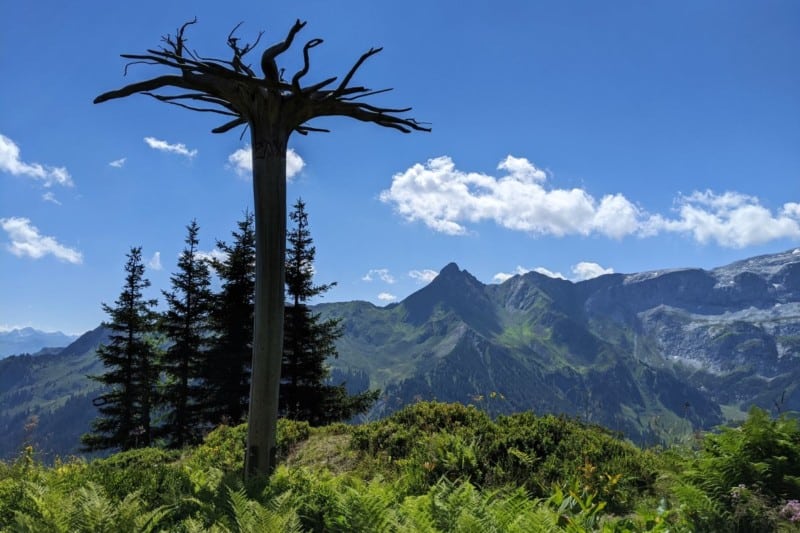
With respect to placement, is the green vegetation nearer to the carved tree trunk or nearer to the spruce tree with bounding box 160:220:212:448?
the carved tree trunk

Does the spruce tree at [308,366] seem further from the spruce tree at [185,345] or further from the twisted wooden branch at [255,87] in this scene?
the twisted wooden branch at [255,87]

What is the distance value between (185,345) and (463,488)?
2899 centimetres

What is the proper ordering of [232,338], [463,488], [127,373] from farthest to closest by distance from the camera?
[127,373] → [232,338] → [463,488]

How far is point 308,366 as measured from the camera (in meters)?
26.9

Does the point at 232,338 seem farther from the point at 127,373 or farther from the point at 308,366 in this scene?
the point at 127,373

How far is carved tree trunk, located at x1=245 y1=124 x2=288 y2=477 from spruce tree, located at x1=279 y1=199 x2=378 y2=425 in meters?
19.6

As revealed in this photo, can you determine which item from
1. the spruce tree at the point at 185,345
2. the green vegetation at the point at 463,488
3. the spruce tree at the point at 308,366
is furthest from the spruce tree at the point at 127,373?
the green vegetation at the point at 463,488

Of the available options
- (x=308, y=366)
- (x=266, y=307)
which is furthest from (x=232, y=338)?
(x=266, y=307)

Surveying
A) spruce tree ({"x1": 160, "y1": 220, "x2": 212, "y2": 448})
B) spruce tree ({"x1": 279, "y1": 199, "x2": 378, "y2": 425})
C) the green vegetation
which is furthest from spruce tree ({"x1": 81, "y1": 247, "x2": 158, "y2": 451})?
Result: the green vegetation

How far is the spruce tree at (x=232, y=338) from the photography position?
26.1 metres

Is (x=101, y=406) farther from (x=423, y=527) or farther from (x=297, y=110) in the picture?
(x=423, y=527)

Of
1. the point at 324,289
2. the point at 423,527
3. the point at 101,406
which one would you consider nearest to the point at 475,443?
the point at 423,527

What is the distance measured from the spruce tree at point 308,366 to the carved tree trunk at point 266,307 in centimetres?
1962

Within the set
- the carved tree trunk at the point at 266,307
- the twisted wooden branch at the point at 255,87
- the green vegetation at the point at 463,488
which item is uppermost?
the twisted wooden branch at the point at 255,87
